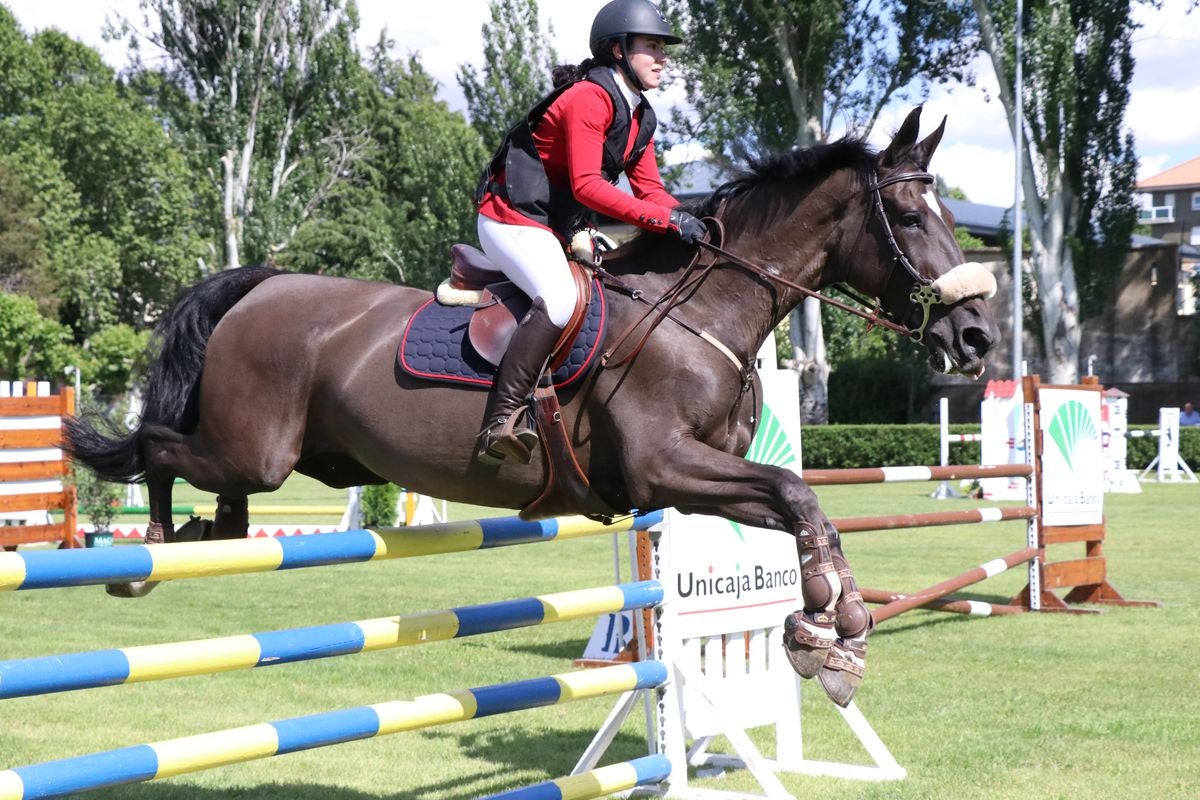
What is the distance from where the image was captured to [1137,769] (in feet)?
18.2

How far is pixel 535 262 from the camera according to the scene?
4262mm

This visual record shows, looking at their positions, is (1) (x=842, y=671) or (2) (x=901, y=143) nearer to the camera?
(1) (x=842, y=671)

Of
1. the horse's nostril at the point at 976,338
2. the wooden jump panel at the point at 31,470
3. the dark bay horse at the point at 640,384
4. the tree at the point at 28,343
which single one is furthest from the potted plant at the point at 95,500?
the tree at the point at 28,343

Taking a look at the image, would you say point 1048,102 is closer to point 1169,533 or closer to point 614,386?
point 1169,533

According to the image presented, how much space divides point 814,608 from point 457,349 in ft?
4.82

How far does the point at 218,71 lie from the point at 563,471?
3488 centimetres

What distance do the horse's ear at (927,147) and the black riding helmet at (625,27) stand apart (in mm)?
916

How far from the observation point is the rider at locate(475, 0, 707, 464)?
416cm

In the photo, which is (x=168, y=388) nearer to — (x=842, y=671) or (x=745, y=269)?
(x=745, y=269)

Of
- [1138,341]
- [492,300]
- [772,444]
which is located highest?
[1138,341]

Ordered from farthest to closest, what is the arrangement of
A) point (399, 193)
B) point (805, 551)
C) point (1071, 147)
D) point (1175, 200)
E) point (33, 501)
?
point (1175, 200) → point (399, 193) → point (1071, 147) → point (33, 501) → point (805, 551)

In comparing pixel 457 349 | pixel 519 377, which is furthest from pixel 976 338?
pixel 457 349

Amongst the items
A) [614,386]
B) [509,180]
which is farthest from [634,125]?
[614,386]

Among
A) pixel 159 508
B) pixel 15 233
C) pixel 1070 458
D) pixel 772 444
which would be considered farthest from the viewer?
pixel 15 233
